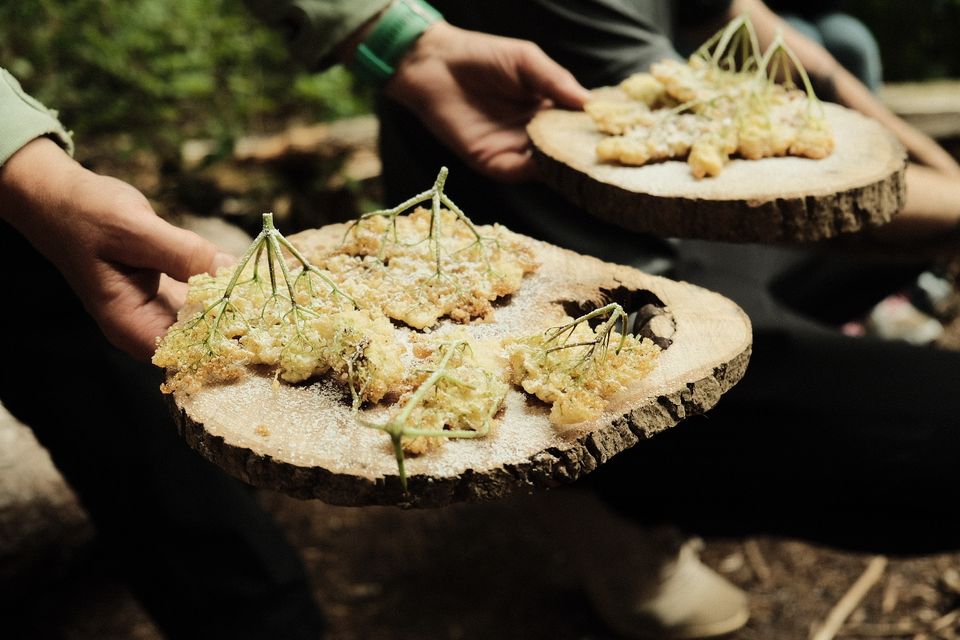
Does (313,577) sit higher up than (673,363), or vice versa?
(673,363)

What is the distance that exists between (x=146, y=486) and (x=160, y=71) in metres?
1.98

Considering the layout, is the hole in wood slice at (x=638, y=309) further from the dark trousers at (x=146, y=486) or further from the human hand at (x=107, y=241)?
the dark trousers at (x=146, y=486)

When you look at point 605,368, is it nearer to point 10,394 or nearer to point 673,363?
point 673,363

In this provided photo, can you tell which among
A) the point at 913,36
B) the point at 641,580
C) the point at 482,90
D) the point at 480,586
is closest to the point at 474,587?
the point at 480,586

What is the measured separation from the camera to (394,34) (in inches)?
68.8

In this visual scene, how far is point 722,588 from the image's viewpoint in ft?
7.74

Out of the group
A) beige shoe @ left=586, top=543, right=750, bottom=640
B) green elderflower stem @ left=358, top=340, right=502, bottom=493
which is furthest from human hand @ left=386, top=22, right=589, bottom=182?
beige shoe @ left=586, top=543, right=750, bottom=640

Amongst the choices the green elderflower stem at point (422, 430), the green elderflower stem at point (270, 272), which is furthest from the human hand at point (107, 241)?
the green elderflower stem at point (422, 430)

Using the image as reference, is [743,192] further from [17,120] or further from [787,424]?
[17,120]

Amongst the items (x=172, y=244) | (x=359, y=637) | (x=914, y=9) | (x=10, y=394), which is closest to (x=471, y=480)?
(x=172, y=244)

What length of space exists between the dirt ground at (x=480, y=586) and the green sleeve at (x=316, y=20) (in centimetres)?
138

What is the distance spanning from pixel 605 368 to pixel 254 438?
0.41 m

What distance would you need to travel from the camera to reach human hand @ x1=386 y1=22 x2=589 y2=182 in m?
1.70

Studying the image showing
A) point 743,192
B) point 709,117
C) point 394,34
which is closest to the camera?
point 743,192
